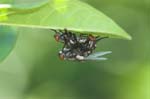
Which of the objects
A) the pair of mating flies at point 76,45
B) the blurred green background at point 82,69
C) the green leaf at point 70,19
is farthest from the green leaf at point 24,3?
the blurred green background at point 82,69

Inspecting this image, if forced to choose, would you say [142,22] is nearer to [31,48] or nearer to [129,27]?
[129,27]

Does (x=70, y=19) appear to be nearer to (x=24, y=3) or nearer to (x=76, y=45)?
(x=24, y=3)

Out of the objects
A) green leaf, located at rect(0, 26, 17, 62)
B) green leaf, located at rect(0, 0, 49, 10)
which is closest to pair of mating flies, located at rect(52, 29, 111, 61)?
green leaf, located at rect(0, 26, 17, 62)

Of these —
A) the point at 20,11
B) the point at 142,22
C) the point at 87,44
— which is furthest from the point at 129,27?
the point at 20,11

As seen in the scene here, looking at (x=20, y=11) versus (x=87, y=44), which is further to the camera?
(x=87, y=44)

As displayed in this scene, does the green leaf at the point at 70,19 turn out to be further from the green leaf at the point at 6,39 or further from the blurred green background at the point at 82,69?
the blurred green background at the point at 82,69

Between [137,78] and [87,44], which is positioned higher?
[87,44]

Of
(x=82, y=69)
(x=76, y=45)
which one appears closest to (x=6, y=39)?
(x=76, y=45)

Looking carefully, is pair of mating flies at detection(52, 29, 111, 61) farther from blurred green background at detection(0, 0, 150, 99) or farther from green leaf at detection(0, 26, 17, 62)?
blurred green background at detection(0, 0, 150, 99)
